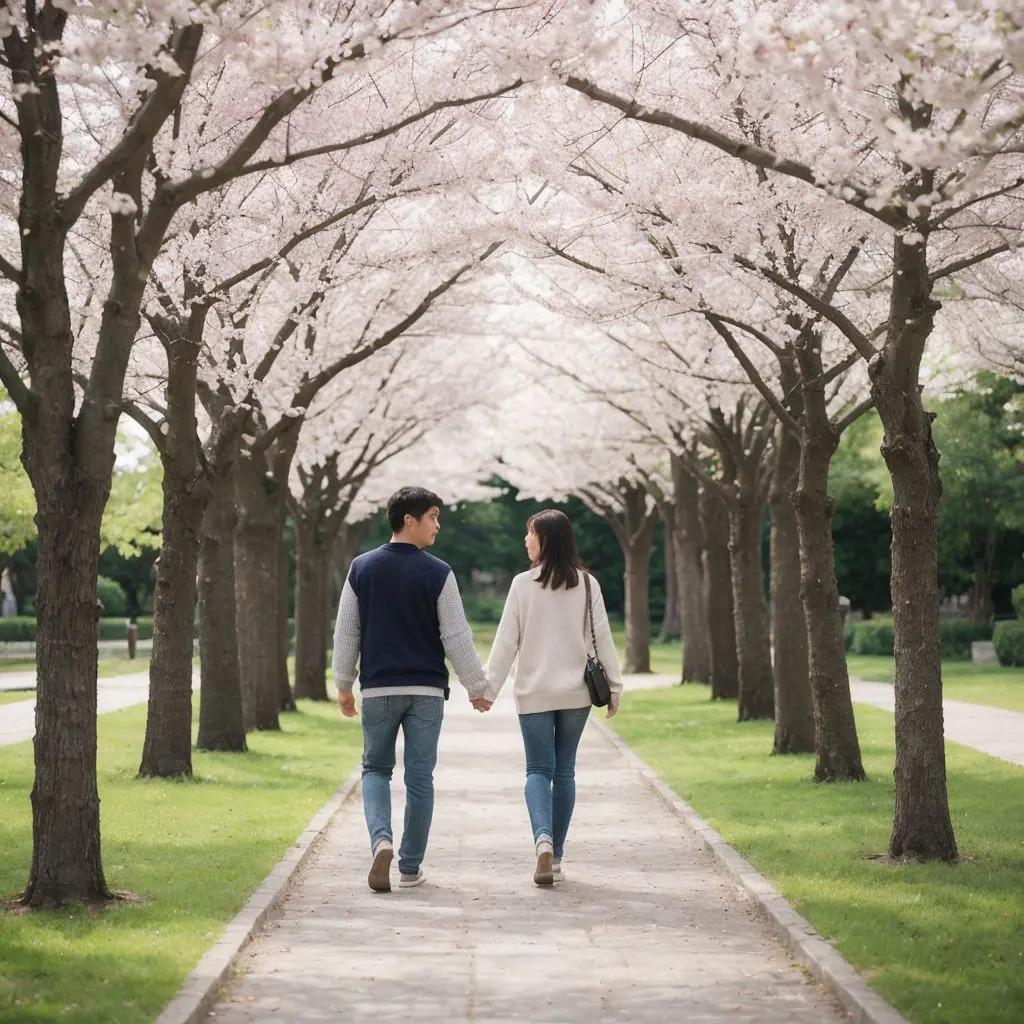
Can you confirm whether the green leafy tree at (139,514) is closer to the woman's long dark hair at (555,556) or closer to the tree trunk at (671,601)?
the tree trunk at (671,601)

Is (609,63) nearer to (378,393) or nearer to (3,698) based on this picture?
(378,393)

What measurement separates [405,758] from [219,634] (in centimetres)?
921

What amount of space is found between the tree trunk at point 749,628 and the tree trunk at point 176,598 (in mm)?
9440

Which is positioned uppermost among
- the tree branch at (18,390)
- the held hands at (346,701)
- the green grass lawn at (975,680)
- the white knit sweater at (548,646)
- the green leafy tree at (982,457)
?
the green leafy tree at (982,457)

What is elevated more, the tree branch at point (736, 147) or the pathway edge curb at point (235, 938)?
the tree branch at point (736, 147)

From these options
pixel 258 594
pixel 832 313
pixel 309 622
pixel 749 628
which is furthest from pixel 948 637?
pixel 832 313

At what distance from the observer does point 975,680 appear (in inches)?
1229

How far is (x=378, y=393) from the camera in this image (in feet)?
90.6

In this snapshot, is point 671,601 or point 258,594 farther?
point 671,601

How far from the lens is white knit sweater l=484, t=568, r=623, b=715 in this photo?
29.9 ft

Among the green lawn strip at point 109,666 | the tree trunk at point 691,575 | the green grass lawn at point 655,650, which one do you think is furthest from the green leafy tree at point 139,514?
the tree trunk at point 691,575

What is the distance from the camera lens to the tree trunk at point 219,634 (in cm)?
1767

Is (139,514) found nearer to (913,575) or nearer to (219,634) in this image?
(219,634)

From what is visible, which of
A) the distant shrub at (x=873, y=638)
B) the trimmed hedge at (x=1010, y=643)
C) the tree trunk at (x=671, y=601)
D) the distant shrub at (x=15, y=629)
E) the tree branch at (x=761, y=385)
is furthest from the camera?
the tree trunk at (x=671, y=601)
